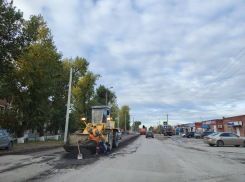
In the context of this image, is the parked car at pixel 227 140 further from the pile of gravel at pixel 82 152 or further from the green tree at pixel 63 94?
the green tree at pixel 63 94

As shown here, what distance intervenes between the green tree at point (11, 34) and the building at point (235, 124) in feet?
132

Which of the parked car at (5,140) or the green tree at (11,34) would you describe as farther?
the parked car at (5,140)

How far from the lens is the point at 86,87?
3612 centimetres

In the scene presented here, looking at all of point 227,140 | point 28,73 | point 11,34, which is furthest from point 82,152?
point 227,140

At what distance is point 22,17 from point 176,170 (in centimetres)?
1269

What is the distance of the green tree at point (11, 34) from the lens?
11.4 m

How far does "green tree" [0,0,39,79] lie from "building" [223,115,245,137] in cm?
4015

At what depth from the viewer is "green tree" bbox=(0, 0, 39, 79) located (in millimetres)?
11375

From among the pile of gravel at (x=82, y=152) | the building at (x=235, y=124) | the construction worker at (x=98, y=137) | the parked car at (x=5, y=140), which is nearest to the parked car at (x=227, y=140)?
the construction worker at (x=98, y=137)

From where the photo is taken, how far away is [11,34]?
12047 millimetres

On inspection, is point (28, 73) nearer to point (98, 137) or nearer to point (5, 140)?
point (5, 140)

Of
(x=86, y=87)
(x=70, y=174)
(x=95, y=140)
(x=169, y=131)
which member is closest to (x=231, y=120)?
(x=169, y=131)

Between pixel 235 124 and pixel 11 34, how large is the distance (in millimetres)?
43594

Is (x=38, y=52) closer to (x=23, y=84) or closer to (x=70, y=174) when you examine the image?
(x=23, y=84)
